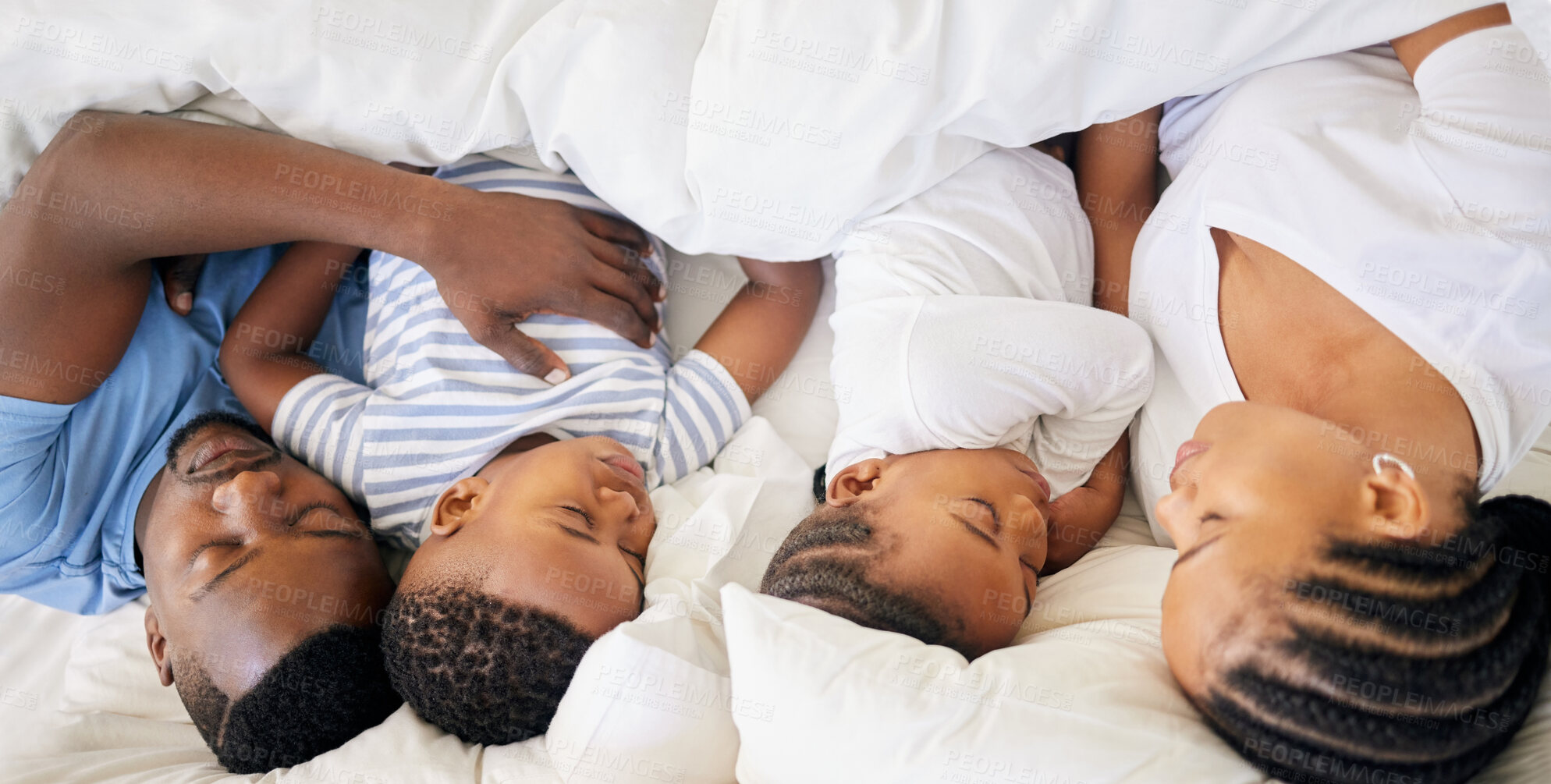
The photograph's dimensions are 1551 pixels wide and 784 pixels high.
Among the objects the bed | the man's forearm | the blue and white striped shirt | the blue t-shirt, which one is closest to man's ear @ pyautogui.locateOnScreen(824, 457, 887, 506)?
the bed

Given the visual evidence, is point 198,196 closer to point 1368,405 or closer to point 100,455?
point 100,455

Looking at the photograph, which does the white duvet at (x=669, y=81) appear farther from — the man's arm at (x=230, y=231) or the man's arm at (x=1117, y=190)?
the man's arm at (x=1117, y=190)

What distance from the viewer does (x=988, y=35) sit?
3.44ft

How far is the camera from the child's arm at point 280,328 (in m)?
1.34

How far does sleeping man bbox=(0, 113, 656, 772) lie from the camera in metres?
1.10

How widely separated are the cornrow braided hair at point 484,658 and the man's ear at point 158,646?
0.37 meters

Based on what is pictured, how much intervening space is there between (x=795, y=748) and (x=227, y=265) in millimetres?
1236

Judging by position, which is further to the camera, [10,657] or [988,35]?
[10,657]

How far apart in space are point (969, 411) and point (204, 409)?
1.19 m

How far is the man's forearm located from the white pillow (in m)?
0.77

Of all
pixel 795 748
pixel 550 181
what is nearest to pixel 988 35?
pixel 550 181

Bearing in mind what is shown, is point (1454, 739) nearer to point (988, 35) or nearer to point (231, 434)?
point (988, 35)

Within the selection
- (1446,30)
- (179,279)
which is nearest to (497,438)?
(179,279)

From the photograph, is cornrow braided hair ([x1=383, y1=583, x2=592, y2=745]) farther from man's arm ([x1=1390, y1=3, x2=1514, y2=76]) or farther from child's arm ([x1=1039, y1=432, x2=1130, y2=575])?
man's arm ([x1=1390, y1=3, x2=1514, y2=76])
